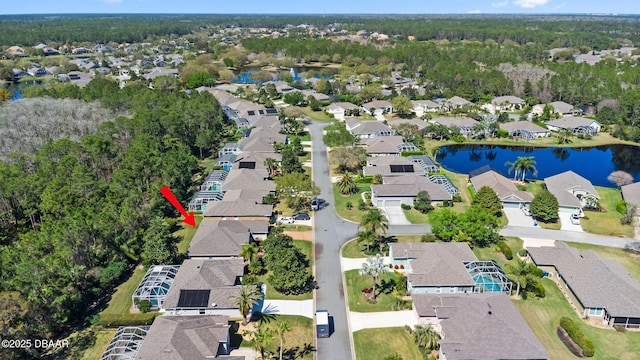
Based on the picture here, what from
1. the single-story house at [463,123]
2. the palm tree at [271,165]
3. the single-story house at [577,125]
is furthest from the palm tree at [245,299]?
the single-story house at [577,125]

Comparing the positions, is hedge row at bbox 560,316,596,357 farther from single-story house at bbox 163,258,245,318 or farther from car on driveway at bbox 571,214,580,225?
single-story house at bbox 163,258,245,318

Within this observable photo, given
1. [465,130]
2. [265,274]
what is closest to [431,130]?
[465,130]

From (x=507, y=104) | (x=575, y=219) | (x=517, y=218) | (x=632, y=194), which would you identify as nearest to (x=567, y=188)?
(x=575, y=219)

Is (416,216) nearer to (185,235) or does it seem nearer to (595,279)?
(595,279)

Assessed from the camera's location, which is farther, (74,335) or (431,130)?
(431,130)

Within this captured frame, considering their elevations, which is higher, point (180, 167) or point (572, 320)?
point (180, 167)

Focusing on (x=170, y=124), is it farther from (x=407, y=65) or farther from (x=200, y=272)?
(x=407, y=65)
